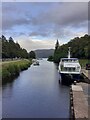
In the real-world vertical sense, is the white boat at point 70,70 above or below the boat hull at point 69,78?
above

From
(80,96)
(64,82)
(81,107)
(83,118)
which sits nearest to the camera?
(83,118)

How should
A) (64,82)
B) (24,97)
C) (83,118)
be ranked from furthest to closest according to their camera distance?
(64,82) < (24,97) < (83,118)

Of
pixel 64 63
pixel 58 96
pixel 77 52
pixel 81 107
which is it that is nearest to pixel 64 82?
pixel 64 63

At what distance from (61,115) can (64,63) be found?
74.8ft

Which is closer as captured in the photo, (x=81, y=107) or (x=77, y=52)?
(x=81, y=107)

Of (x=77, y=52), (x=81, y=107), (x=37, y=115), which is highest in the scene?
(x=77, y=52)

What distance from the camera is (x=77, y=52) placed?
9612 centimetres

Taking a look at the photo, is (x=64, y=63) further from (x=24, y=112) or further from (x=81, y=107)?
(x=81, y=107)

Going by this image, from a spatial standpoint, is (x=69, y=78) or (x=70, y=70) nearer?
(x=70, y=70)

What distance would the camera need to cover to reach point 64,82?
40.5 meters

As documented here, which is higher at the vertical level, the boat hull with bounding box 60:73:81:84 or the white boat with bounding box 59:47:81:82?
the white boat with bounding box 59:47:81:82

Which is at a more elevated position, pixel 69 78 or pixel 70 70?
pixel 70 70

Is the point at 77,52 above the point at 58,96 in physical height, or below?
above

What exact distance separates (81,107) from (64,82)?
82.0 feet
